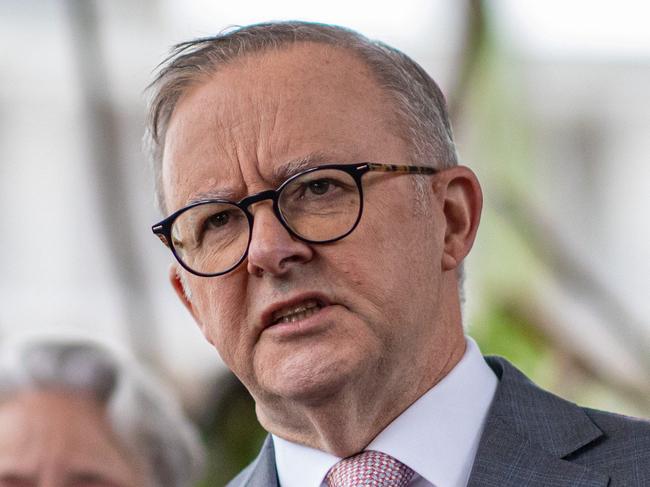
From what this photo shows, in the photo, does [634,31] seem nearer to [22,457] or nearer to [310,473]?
[310,473]

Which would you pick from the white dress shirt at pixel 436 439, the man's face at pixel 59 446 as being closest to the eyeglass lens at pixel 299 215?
the white dress shirt at pixel 436 439

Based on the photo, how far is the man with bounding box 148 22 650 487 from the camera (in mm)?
1539

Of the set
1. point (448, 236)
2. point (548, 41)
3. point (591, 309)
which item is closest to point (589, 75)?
point (548, 41)

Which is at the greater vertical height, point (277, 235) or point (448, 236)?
point (277, 235)

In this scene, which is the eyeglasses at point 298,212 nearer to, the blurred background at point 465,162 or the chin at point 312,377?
the chin at point 312,377

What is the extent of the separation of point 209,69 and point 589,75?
1.80 metres

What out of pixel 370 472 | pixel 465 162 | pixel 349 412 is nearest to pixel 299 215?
pixel 349 412

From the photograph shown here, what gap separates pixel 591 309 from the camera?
10.1 feet

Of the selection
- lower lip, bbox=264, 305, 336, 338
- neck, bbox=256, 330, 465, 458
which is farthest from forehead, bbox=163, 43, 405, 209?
neck, bbox=256, 330, 465, 458

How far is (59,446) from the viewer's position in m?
2.44

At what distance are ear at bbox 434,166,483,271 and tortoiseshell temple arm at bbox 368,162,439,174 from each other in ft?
0.12

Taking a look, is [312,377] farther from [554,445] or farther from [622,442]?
[622,442]

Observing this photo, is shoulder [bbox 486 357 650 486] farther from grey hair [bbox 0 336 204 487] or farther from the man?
grey hair [bbox 0 336 204 487]

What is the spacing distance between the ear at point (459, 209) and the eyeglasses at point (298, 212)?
0.10m
